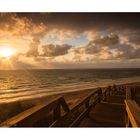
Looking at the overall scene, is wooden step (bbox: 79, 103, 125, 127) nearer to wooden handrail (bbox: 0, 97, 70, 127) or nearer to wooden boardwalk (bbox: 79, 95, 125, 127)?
wooden boardwalk (bbox: 79, 95, 125, 127)

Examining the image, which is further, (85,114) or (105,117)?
(105,117)

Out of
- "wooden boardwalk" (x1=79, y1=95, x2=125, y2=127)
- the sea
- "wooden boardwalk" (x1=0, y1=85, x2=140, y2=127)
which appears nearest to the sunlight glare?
the sea

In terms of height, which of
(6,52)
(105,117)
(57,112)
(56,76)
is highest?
(6,52)

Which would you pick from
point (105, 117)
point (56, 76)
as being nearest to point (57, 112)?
point (105, 117)

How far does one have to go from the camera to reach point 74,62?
3967 millimetres

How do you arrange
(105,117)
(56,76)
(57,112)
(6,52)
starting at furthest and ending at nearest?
(56,76), (6,52), (105,117), (57,112)

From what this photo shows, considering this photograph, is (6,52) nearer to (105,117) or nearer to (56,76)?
(105,117)

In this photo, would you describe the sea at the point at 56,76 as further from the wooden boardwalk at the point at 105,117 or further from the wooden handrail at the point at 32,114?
the wooden handrail at the point at 32,114

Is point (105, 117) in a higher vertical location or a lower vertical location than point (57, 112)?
lower

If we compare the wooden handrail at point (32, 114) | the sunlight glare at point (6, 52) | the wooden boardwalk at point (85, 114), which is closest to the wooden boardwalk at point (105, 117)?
the wooden boardwalk at point (85, 114)

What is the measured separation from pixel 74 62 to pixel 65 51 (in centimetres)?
31

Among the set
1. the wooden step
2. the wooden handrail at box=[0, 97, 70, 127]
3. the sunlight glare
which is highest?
the sunlight glare
